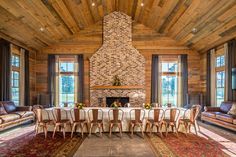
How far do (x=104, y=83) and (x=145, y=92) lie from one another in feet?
6.68

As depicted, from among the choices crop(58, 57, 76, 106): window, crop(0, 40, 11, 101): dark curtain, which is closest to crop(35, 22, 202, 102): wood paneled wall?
crop(58, 57, 76, 106): window

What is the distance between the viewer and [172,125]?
589 centimetres

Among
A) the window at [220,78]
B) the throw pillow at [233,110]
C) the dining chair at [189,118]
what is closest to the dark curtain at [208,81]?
the window at [220,78]

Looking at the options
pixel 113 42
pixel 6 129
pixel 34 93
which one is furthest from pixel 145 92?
Answer: pixel 6 129

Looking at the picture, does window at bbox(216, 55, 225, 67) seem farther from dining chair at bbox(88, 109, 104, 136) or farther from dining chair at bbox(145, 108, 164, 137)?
dining chair at bbox(88, 109, 104, 136)

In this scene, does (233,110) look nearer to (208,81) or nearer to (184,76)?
(208,81)

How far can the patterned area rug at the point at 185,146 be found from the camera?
14.0 feet

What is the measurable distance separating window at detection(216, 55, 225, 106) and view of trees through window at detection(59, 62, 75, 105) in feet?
21.8

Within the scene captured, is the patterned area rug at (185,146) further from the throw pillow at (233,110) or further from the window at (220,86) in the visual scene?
the window at (220,86)

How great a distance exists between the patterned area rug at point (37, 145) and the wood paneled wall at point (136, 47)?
4.76m

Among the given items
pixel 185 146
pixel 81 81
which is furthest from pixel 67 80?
pixel 185 146

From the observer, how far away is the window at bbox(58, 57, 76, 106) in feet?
33.1

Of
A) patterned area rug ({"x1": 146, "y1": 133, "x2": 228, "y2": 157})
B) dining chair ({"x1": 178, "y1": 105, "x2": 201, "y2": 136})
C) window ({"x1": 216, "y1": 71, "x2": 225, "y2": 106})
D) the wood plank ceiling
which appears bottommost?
patterned area rug ({"x1": 146, "y1": 133, "x2": 228, "y2": 157})

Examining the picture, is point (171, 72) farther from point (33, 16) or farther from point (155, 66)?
point (33, 16)
